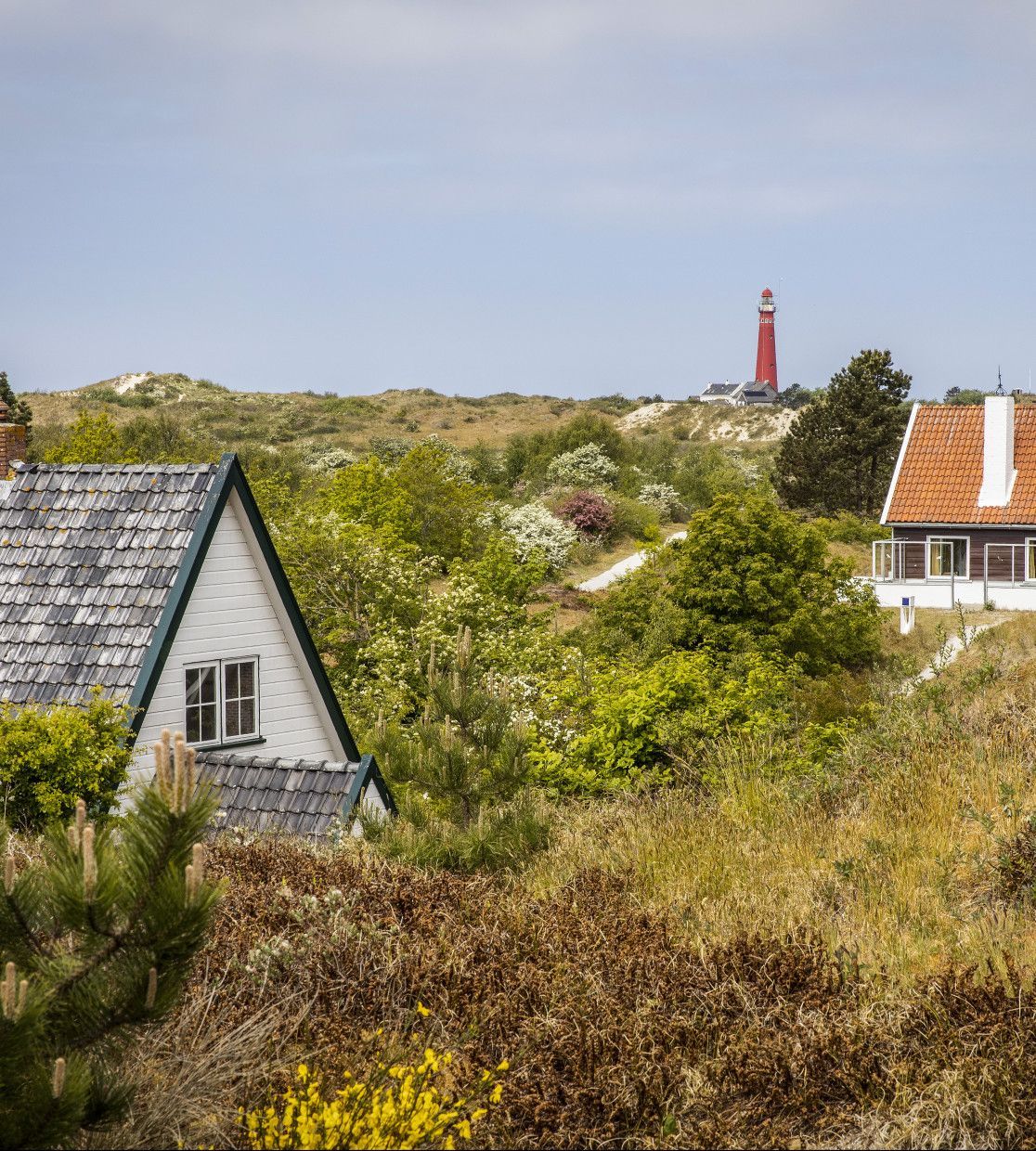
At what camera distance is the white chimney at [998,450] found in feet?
125

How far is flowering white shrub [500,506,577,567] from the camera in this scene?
43281mm

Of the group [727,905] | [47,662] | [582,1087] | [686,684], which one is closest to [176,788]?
[582,1087]

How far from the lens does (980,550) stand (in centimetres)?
3775

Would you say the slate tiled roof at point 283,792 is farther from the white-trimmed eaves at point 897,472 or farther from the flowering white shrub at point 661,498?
the flowering white shrub at point 661,498

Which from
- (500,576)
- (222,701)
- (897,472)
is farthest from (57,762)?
(897,472)

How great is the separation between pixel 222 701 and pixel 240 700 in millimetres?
343

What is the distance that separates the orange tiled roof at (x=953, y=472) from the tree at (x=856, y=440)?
36.1 feet

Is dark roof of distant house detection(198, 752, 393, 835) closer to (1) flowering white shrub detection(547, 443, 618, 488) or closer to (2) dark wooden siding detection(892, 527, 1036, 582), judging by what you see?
(2) dark wooden siding detection(892, 527, 1036, 582)

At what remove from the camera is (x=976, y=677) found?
11.0 m

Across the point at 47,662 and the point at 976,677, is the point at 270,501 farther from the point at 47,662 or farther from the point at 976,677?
the point at 976,677

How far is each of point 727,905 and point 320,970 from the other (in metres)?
2.22

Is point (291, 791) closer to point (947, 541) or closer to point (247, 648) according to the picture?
point (247, 648)

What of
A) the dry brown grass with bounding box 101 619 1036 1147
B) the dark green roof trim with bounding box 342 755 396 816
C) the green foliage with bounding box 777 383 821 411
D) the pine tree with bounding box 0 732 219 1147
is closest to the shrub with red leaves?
the dark green roof trim with bounding box 342 755 396 816

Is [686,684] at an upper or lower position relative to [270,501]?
lower
